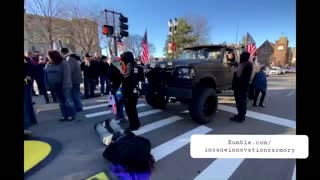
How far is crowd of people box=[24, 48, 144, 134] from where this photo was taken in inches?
97.7

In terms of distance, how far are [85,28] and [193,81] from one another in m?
1.67

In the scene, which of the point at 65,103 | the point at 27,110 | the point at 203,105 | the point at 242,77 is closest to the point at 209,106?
the point at 203,105

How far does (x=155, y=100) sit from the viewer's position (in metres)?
3.24

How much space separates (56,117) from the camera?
3236mm

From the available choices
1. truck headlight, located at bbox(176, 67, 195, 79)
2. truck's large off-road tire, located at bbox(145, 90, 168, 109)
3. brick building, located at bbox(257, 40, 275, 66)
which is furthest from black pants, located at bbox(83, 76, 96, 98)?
brick building, located at bbox(257, 40, 275, 66)

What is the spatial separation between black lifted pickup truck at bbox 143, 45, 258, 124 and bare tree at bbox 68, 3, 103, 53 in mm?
1079

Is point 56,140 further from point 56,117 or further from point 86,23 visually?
point 86,23

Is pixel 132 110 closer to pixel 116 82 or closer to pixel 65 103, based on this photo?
pixel 116 82

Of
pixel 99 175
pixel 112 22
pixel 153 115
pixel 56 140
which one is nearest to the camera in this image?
pixel 112 22

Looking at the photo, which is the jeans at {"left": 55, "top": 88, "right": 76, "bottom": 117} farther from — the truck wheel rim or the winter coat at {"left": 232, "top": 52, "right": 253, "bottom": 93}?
the winter coat at {"left": 232, "top": 52, "right": 253, "bottom": 93}

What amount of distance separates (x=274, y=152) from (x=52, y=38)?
1470mm

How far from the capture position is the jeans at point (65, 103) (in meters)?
3.32

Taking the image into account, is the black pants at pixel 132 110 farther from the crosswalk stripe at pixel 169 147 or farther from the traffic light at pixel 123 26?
the traffic light at pixel 123 26

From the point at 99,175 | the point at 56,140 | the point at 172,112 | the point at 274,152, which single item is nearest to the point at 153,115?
the point at 172,112
